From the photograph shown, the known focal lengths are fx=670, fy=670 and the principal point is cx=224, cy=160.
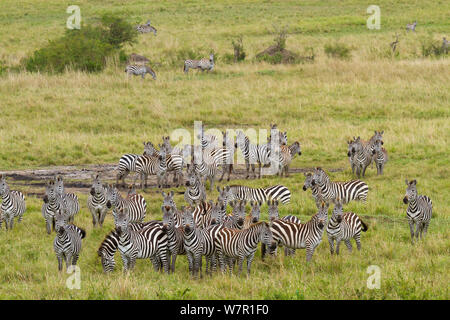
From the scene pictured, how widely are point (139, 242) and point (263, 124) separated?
47.4 feet

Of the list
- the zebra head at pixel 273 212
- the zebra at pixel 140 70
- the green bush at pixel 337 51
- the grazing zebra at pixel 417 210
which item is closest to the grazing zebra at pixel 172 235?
the zebra head at pixel 273 212

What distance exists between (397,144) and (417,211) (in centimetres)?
889

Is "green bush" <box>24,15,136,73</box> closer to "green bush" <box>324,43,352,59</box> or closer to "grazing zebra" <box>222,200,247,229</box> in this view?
"green bush" <box>324,43,352,59</box>

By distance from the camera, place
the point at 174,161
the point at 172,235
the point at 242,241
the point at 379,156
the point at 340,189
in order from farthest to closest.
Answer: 1. the point at 379,156
2. the point at 174,161
3. the point at 340,189
4. the point at 172,235
5. the point at 242,241

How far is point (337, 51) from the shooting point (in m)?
37.8

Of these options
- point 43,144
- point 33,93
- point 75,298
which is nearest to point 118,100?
point 33,93

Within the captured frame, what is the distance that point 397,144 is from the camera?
21547mm

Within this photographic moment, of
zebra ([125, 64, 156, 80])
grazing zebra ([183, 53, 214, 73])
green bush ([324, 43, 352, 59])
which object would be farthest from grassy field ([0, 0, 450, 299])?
green bush ([324, 43, 352, 59])

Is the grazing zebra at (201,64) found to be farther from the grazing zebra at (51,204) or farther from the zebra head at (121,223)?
the zebra head at (121,223)

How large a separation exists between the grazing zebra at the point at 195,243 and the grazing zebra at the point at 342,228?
2.28 m

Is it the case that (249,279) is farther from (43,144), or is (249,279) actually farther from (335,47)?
(335,47)

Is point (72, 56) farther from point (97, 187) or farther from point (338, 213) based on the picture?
point (338, 213)

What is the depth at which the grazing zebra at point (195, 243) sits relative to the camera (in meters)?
11.1

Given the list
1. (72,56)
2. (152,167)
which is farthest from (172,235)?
(72,56)
